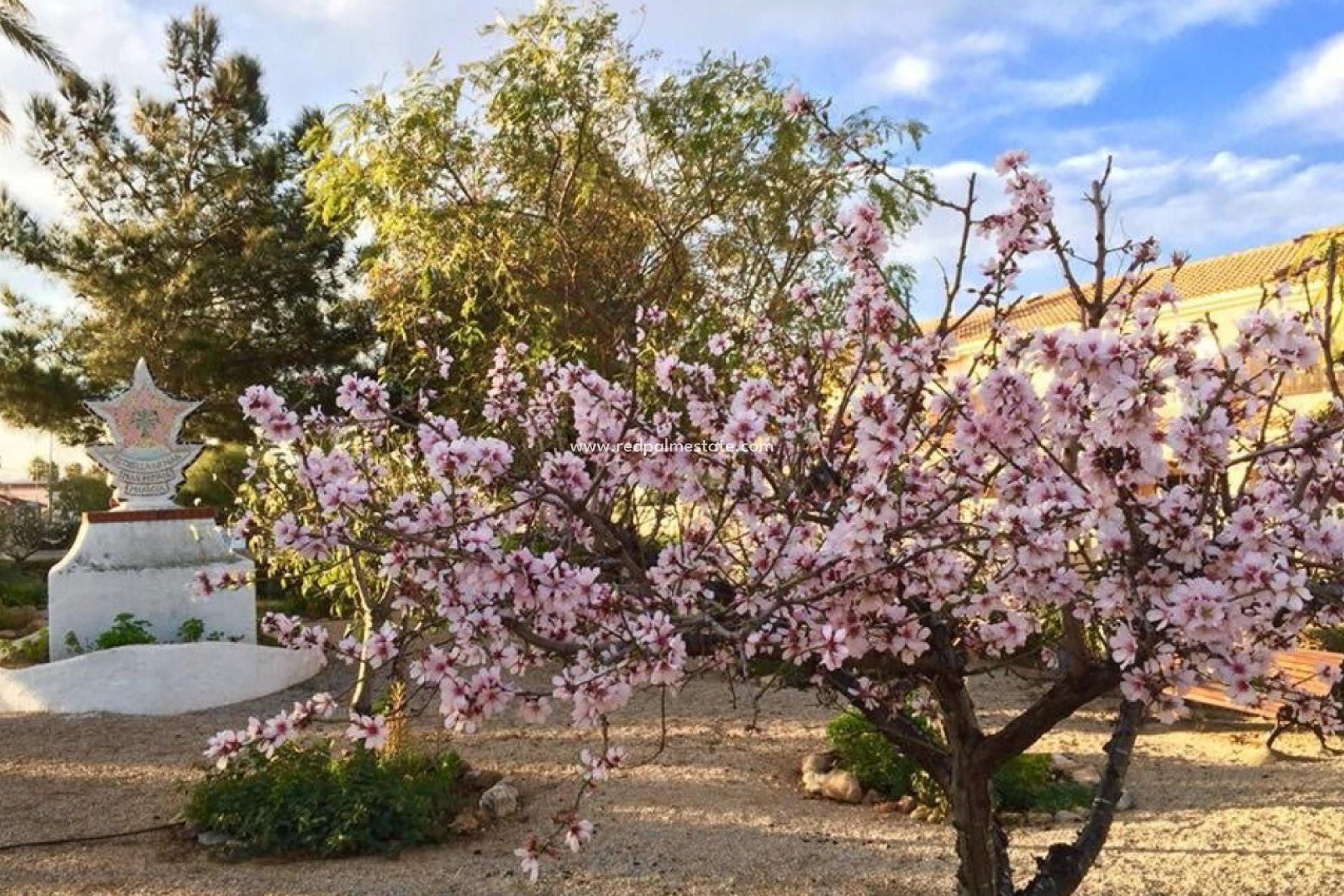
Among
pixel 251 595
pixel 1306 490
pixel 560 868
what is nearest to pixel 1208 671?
pixel 1306 490

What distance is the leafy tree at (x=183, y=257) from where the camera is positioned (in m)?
15.9

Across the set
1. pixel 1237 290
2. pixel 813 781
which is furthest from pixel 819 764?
pixel 1237 290

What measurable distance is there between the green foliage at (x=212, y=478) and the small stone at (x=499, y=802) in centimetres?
861

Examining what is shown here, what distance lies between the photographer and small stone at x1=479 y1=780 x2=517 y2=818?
199 inches

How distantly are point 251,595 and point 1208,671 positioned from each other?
26.4 ft

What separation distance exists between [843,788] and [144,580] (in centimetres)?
592

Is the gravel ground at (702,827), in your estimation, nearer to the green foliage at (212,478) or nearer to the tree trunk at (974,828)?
the tree trunk at (974,828)

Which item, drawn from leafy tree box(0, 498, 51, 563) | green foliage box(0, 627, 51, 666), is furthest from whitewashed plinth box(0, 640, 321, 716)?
leafy tree box(0, 498, 51, 563)

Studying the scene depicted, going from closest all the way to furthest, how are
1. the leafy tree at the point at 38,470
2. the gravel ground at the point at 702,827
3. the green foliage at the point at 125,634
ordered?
the gravel ground at the point at 702,827, the green foliage at the point at 125,634, the leafy tree at the point at 38,470

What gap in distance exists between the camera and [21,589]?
1429 cm

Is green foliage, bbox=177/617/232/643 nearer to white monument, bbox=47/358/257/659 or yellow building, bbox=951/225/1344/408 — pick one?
white monument, bbox=47/358/257/659

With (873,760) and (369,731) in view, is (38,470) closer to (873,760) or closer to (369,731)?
(873,760)

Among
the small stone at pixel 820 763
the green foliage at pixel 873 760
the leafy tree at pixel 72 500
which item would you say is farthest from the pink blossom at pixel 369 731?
the leafy tree at pixel 72 500

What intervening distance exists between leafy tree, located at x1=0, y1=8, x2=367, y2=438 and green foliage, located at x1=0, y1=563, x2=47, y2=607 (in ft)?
7.09
